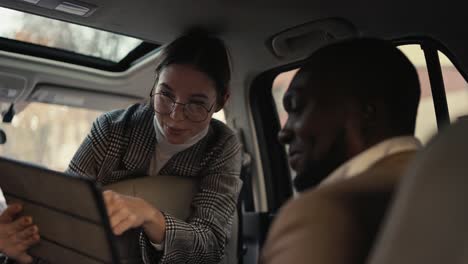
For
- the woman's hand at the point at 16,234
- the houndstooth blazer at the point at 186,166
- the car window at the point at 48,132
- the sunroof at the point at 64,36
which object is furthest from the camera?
the car window at the point at 48,132

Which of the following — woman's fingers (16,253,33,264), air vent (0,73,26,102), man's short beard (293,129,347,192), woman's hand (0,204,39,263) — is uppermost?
air vent (0,73,26,102)

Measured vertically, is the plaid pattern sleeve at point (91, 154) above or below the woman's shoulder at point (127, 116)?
below

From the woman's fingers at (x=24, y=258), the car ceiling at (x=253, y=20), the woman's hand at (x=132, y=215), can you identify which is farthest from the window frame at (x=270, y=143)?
the woman's fingers at (x=24, y=258)

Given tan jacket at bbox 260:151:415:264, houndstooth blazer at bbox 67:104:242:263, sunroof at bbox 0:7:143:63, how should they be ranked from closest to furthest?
tan jacket at bbox 260:151:415:264
houndstooth blazer at bbox 67:104:242:263
sunroof at bbox 0:7:143:63

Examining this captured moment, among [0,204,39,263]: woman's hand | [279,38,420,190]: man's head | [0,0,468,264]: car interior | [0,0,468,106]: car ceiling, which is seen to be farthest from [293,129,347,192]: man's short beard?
[0,0,468,106]: car ceiling

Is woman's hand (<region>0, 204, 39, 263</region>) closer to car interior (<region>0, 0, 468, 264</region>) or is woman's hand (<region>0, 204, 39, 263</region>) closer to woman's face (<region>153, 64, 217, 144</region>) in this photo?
car interior (<region>0, 0, 468, 264</region>)

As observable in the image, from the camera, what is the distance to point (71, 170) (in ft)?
6.67

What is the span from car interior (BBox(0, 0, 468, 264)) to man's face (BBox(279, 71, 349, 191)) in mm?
460

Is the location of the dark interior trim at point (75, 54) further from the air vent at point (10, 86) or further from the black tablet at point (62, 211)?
the black tablet at point (62, 211)

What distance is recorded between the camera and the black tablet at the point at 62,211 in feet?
4.10

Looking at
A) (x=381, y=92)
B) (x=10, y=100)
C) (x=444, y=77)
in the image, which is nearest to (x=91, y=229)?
(x=381, y=92)

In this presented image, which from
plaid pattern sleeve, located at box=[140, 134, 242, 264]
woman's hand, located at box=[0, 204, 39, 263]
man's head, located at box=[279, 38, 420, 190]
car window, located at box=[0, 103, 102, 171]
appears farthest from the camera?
car window, located at box=[0, 103, 102, 171]

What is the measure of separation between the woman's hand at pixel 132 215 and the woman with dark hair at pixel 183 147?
3 cm

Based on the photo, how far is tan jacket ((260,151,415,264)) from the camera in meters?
0.90
